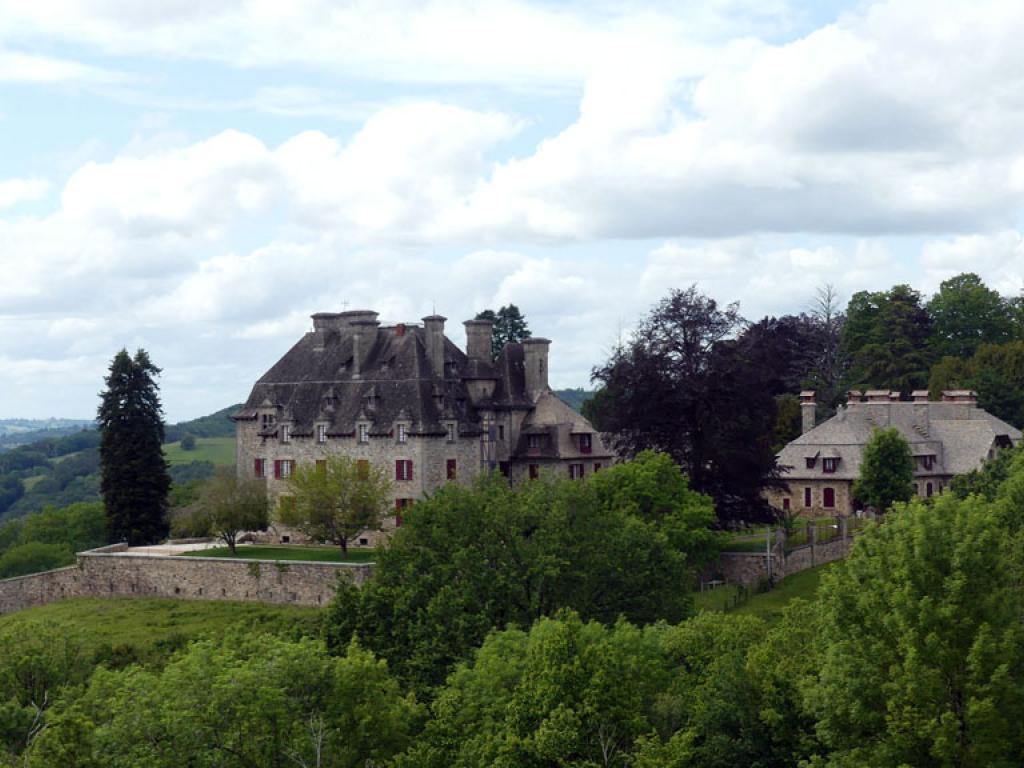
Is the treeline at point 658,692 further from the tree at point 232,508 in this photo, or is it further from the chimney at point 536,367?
the chimney at point 536,367

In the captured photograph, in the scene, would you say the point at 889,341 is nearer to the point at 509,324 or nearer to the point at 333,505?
the point at 509,324

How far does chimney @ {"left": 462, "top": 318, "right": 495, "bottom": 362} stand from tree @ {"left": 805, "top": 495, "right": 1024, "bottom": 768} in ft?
117

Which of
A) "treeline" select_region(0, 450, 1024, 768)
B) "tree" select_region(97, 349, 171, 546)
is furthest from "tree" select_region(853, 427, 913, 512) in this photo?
"tree" select_region(97, 349, 171, 546)

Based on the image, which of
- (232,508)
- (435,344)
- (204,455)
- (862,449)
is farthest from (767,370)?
(204,455)

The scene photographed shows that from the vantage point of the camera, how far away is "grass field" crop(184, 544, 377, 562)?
2340 inches

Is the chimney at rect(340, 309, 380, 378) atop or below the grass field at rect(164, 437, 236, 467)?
atop

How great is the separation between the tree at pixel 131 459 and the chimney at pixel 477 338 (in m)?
14.3

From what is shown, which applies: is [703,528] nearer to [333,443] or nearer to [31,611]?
[333,443]

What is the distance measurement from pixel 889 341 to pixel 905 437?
27952 mm

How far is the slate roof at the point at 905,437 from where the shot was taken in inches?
2761

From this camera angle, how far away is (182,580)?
59344mm

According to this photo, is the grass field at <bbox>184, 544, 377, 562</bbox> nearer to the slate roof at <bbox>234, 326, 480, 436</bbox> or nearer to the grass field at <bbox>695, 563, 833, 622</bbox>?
the slate roof at <bbox>234, 326, 480, 436</bbox>

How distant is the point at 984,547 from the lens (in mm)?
30953

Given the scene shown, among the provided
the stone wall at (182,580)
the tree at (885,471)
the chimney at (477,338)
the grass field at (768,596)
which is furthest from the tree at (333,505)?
the tree at (885,471)
